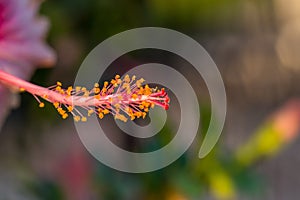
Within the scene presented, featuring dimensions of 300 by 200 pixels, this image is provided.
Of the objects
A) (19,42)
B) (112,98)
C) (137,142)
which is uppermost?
(137,142)

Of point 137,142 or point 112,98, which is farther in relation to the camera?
point 137,142

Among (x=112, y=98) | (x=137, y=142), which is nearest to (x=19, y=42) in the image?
(x=112, y=98)

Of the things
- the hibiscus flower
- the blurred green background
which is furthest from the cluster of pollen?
the blurred green background

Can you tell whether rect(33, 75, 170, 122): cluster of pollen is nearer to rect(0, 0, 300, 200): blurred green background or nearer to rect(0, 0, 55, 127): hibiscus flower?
rect(0, 0, 55, 127): hibiscus flower

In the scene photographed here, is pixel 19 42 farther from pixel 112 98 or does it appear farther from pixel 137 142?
pixel 137 142

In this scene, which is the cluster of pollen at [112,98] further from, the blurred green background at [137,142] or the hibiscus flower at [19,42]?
the blurred green background at [137,142]

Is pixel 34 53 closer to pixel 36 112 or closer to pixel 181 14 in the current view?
pixel 36 112

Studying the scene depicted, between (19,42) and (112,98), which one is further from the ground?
(19,42)

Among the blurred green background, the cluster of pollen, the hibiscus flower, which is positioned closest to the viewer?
the cluster of pollen
